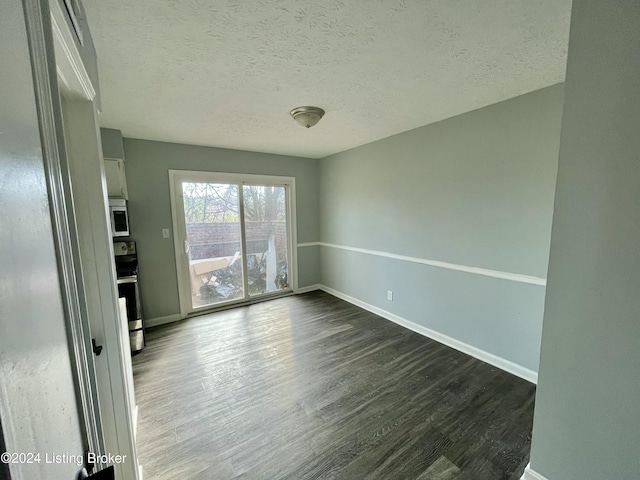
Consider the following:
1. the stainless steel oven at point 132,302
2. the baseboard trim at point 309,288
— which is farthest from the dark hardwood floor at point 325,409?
the baseboard trim at point 309,288

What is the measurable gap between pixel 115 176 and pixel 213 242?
4.54ft

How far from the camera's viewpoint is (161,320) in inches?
132

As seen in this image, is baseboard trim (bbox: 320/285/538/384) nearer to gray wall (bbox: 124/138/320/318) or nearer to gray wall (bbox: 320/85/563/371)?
gray wall (bbox: 320/85/563/371)

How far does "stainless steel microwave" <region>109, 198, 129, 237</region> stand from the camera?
2711 millimetres

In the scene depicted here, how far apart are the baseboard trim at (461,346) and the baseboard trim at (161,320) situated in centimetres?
256

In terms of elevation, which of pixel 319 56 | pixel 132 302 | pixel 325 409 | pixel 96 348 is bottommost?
pixel 325 409

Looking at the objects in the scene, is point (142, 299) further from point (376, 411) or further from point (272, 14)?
point (272, 14)

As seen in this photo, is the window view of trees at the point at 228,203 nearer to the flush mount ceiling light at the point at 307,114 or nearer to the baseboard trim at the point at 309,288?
the baseboard trim at the point at 309,288

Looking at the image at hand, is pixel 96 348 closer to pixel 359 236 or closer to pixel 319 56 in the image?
pixel 319 56

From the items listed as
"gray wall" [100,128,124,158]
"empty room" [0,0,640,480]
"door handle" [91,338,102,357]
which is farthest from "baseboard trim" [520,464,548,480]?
"gray wall" [100,128,124,158]

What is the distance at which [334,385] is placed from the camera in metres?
2.14

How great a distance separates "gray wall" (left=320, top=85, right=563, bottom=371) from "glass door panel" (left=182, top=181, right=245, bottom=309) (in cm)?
191

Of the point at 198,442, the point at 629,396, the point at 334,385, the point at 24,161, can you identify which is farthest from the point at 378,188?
the point at 24,161

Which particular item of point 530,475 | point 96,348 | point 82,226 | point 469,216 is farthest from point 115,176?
point 530,475
